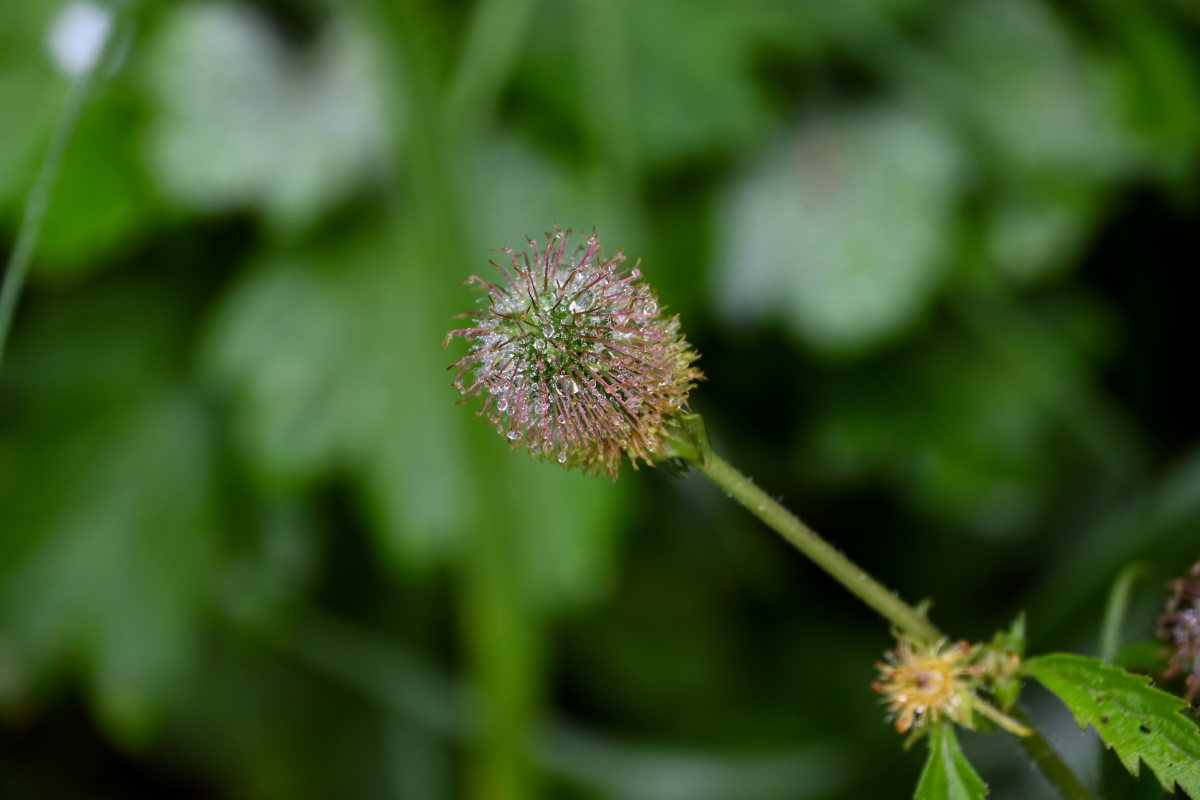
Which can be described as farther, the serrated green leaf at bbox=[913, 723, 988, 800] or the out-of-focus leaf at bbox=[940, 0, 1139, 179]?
the out-of-focus leaf at bbox=[940, 0, 1139, 179]

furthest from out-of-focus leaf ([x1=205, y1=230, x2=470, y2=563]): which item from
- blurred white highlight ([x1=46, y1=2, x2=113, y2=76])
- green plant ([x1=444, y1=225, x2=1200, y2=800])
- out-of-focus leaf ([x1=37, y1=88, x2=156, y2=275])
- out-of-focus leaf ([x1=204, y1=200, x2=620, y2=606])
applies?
green plant ([x1=444, y1=225, x2=1200, y2=800])

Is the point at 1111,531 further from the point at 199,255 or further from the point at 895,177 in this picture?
the point at 199,255

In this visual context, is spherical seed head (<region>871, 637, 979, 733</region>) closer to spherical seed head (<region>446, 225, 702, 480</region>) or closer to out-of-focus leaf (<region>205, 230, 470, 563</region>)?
spherical seed head (<region>446, 225, 702, 480</region>)

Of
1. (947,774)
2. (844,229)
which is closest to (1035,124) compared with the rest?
(844,229)

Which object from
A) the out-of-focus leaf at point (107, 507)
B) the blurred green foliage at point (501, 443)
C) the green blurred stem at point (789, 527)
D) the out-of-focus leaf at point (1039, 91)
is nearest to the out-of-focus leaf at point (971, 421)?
the blurred green foliage at point (501, 443)

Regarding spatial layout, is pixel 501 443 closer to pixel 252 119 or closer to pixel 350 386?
pixel 350 386

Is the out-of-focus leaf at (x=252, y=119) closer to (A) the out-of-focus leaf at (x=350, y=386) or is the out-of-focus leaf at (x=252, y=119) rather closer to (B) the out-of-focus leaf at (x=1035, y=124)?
(A) the out-of-focus leaf at (x=350, y=386)

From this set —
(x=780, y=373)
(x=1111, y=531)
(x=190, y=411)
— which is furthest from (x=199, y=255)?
(x=1111, y=531)
